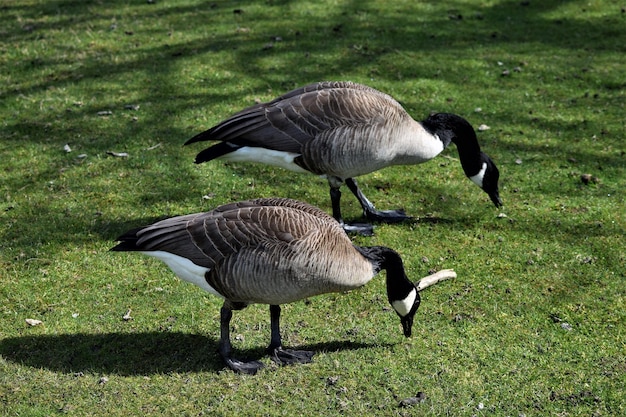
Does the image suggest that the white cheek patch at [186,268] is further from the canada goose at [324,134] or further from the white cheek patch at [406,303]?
the canada goose at [324,134]

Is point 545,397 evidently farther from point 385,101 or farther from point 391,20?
point 391,20

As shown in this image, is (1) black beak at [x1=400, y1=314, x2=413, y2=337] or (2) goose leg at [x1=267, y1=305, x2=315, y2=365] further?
(1) black beak at [x1=400, y1=314, x2=413, y2=337]

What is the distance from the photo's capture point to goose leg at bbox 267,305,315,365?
5.31 meters

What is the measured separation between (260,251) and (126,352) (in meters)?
1.40

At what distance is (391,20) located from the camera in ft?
37.8

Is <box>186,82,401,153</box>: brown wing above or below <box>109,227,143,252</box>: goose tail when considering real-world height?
above

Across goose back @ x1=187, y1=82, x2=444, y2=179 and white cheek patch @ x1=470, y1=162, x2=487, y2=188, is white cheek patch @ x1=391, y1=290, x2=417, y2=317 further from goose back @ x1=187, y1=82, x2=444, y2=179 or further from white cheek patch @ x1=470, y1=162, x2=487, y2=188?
white cheek patch @ x1=470, y1=162, x2=487, y2=188

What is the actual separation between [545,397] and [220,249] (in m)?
2.47

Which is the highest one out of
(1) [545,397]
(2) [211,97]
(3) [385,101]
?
(3) [385,101]

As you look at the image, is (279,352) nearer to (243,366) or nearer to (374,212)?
(243,366)

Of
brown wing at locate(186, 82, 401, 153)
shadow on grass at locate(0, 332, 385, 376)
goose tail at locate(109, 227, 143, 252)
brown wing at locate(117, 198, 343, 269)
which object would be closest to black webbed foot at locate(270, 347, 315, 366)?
shadow on grass at locate(0, 332, 385, 376)

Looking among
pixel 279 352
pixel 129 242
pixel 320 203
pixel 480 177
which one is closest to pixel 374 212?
pixel 320 203

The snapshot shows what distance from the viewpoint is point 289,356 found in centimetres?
533

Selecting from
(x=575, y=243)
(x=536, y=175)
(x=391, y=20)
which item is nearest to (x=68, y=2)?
(x=391, y=20)
